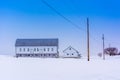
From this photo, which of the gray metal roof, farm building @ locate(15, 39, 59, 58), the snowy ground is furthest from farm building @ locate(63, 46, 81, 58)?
the snowy ground

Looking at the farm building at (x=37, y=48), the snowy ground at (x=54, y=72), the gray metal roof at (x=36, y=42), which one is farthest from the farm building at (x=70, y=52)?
the snowy ground at (x=54, y=72)

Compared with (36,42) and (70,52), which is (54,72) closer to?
(70,52)

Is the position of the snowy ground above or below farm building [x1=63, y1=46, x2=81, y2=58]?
above

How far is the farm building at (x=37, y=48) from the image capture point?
80938 millimetres

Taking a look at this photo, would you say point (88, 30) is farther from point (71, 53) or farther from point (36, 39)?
point (36, 39)

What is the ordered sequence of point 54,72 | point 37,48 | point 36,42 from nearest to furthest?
point 54,72 < point 37,48 < point 36,42

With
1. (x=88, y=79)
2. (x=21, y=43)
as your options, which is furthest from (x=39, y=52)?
(x=88, y=79)

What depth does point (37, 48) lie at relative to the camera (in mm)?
85875

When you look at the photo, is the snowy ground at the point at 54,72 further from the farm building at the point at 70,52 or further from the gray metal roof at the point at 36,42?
the gray metal roof at the point at 36,42

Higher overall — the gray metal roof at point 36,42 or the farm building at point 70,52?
the gray metal roof at point 36,42

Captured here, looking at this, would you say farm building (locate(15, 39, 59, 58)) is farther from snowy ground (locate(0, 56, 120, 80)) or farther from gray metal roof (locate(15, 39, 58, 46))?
snowy ground (locate(0, 56, 120, 80))

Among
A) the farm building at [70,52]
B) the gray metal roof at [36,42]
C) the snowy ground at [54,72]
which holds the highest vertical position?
the gray metal roof at [36,42]

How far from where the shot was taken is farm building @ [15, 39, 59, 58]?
80938mm

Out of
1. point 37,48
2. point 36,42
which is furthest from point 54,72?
point 36,42
